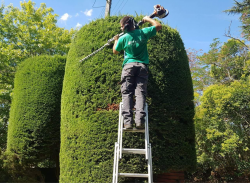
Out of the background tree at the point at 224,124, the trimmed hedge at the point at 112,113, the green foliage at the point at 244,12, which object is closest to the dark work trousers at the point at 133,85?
the trimmed hedge at the point at 112,113

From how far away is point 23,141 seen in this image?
751 cm

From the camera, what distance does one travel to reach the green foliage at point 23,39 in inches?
501

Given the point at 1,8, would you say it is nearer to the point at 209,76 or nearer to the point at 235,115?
the point at 235,115

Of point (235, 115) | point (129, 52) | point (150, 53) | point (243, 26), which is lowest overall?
point (235, 115)

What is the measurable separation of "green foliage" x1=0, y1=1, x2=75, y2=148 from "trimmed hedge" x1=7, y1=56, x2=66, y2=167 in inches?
171

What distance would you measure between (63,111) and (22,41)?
10.7 meters

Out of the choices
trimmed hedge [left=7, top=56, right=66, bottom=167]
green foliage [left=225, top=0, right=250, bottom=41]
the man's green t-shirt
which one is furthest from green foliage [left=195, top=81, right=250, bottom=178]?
green foliage [left=225, top=0, right=250, bottom=41]

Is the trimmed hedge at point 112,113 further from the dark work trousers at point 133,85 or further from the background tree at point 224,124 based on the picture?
the background tree at point 224,124

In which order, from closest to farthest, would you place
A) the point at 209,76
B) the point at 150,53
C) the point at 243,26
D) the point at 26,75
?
→ the point at 150,53, the point at 26,75, the point at 243,26, the point at 209,76

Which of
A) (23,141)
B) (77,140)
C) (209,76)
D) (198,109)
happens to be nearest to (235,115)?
(198,109)

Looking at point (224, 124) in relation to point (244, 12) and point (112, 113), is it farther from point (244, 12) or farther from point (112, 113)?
point (244, 12)

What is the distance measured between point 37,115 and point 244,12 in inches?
630

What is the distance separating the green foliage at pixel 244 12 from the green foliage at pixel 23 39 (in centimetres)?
1250

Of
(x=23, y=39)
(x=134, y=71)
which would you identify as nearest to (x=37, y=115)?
(x=134, y=71)
